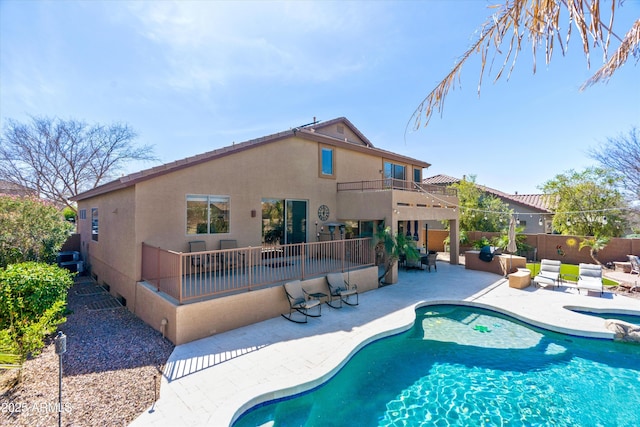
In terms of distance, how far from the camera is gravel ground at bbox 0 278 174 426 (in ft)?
15.3

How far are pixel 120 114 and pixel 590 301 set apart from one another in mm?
32873

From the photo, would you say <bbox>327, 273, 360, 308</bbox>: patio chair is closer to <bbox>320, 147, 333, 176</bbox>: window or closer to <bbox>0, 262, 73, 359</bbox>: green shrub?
<bbox>320, 147, 333, 176</bbox>: window

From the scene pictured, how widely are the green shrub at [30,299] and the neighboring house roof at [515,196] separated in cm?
2777

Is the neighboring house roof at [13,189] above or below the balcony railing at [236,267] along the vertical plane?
above

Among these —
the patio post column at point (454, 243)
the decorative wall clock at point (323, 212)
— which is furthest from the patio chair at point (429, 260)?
the decorative wall clock at point (323, 212)

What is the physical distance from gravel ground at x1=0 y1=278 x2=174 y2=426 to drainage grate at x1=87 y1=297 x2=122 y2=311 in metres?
1.03

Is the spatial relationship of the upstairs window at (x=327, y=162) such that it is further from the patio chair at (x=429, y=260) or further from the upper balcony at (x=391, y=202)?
the patio chair at (x=429, y=260)

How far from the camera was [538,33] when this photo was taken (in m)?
2.44

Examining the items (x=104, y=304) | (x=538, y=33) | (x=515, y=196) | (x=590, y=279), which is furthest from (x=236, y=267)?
(x=515, y=196)

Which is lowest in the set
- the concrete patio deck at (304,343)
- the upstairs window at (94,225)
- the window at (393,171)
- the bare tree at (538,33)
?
the concrete patio deck at (304,343)

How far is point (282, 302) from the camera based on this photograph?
924 cm

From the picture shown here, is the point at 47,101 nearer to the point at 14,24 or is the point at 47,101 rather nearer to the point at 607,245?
the point at 14,24

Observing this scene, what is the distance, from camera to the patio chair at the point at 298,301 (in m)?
8.84

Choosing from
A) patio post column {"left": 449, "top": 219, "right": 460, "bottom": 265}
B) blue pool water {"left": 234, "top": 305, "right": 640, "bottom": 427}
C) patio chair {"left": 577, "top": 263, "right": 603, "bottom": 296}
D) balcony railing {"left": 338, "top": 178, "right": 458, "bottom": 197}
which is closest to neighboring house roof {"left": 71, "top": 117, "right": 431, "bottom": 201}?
balcony railing {"left": 338, "top": 178, "right": 458, "bottom": 197}
